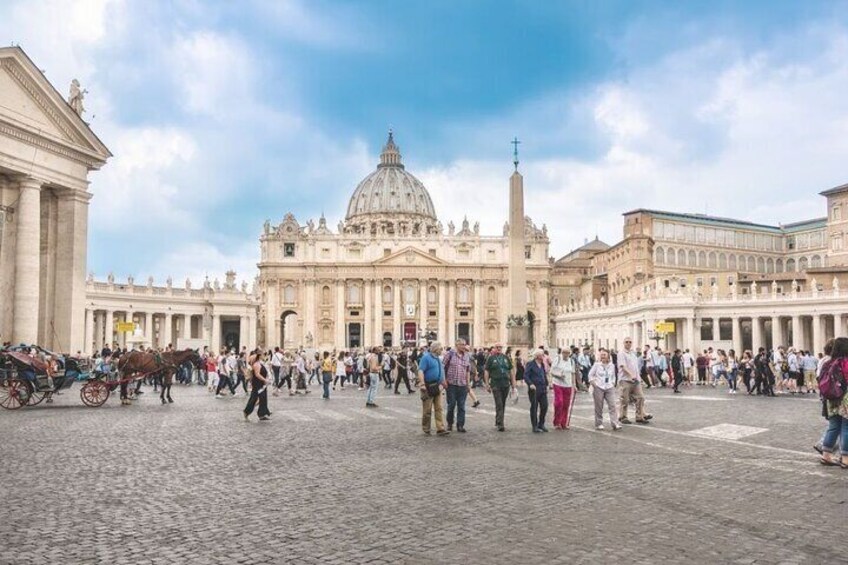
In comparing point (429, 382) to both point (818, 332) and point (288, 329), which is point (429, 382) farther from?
point (288, 329)

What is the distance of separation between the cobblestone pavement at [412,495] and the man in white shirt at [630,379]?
90 centimetres

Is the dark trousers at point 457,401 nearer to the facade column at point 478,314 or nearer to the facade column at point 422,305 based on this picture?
the facade column at point 422,305

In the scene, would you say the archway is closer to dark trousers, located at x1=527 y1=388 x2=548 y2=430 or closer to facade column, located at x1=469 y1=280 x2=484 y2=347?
facade column, located at x1=469 y1=280 x2=484 y2=347

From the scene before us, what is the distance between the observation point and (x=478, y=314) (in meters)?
92.1

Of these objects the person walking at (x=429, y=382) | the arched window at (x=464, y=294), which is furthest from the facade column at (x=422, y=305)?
the person walking at (x=429, y=382)

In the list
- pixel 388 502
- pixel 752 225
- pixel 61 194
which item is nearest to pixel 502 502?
pixel 388 502

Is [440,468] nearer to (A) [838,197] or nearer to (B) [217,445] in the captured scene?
(B) [217,445]

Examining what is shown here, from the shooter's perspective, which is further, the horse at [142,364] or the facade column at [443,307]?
the facade column at [443,307]

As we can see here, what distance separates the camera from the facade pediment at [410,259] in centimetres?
9138

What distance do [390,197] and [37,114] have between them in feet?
317

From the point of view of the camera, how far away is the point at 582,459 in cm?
1059

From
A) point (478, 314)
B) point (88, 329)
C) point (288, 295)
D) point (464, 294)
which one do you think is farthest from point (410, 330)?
point (88, 329)

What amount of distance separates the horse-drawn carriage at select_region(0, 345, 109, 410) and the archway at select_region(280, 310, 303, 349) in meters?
70.3

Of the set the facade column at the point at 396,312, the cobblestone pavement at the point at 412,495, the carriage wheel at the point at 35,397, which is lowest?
the cobblestone pavement at the point at 412,495
